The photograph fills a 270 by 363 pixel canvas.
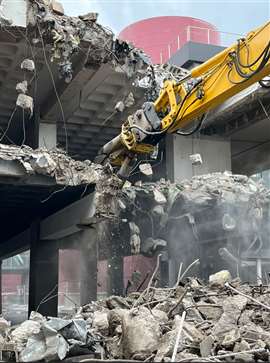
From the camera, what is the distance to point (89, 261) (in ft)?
56.7

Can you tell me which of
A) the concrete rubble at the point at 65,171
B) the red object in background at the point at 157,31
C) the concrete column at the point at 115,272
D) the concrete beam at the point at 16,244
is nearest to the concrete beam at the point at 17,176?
the concrete rubble at the point at 65,171

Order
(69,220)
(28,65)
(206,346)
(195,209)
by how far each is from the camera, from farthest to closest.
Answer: (195,209) → (69,220) → (28,65) → (206,346)

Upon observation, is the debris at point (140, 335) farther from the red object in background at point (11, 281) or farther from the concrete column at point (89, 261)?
the red object in background at point (11, 281)

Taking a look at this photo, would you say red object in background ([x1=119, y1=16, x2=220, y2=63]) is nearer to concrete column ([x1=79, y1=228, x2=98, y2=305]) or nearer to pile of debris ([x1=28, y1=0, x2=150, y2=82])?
pile of debris ([x1=28, y1=0, x2=150, y2=82])

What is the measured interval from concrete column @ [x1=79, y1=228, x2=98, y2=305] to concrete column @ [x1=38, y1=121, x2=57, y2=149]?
3167 mm

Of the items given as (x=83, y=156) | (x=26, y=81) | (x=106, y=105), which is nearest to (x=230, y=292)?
(x=26, y=81)

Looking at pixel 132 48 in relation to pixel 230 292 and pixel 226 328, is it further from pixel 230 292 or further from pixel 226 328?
pixel 226 328

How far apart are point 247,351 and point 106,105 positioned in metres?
12.8

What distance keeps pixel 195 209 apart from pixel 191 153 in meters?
4.09

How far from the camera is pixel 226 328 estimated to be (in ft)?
22.1

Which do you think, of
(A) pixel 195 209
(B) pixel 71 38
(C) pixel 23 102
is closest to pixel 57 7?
(B) pixel 71 38

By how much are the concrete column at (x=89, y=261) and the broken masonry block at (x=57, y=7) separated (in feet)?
22.4

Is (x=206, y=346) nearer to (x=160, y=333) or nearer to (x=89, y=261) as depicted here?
(x=160, y=333)

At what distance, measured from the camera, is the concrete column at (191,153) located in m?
20.1
